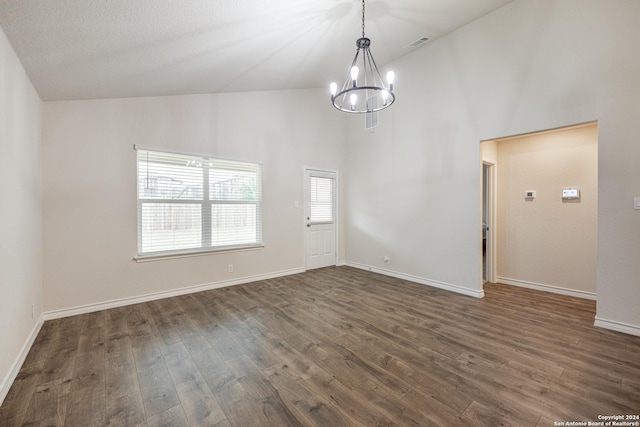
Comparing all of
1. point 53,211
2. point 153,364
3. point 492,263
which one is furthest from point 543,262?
point 53,211

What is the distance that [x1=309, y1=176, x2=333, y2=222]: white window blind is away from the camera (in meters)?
5.62

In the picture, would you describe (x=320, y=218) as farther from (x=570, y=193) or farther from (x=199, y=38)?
(x=570, y=193)

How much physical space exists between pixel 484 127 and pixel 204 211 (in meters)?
4.38

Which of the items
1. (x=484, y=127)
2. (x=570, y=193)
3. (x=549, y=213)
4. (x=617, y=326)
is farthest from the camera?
(x=549, y=213)

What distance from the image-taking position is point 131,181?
362 cm

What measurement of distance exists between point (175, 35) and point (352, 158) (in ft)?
13.4

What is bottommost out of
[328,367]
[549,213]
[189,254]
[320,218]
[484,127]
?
[328,367]

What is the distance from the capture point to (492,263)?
4.64m

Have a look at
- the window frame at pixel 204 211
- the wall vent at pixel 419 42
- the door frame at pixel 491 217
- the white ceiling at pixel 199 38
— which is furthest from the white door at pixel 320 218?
the door frame at pixel 491 217

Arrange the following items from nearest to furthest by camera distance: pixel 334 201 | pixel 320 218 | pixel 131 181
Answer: pixel 131 181 < pixel 320 218 < pixel 334 201

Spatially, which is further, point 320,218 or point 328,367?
point 320,218

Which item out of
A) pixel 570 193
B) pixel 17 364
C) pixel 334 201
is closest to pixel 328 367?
pixel 17 364

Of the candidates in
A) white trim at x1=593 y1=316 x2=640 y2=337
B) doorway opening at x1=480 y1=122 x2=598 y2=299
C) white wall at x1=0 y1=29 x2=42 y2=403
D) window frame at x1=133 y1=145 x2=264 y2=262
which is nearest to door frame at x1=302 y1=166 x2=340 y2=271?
window frame at x1=133 y1=145 x2=264 y2=262

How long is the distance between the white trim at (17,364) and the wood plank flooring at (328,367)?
5 cm
